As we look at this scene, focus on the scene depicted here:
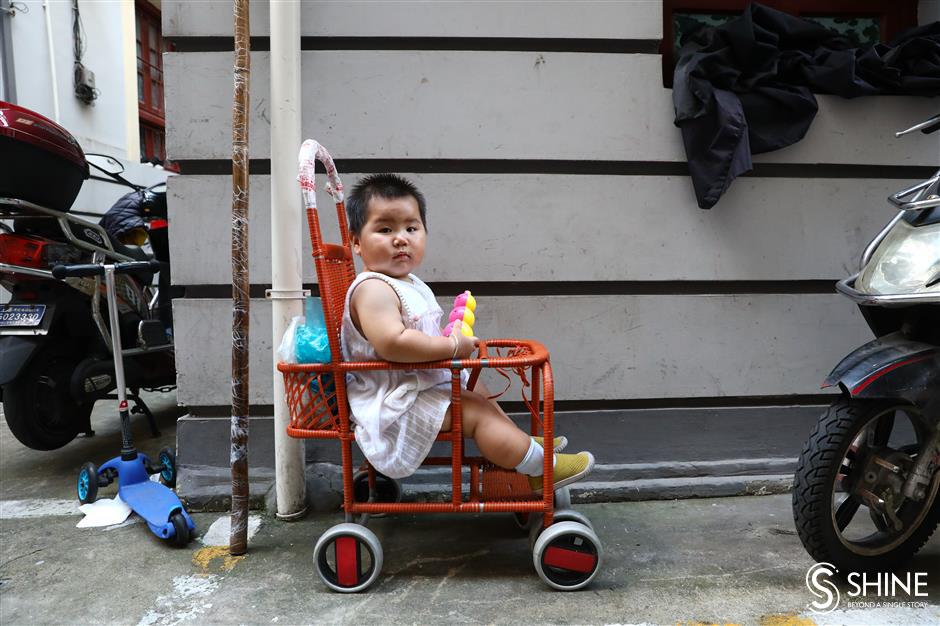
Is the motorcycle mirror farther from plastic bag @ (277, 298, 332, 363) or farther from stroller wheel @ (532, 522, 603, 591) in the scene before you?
stroller wheel @ (532, 522, 603, 591)

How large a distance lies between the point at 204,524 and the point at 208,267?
3.79ft

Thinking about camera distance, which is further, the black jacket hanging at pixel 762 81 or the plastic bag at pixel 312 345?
the black jacket hanging at pixel 762 81

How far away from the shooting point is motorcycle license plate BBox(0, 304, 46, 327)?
10.1ft

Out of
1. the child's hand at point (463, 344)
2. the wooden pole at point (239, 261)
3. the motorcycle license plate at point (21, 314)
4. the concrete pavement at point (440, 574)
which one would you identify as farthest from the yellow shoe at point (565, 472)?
the motorcycle license plate at point (21, 314)

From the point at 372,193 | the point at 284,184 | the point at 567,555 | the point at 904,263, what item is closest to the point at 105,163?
the point at 284,184

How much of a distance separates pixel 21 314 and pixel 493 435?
261 centimetres

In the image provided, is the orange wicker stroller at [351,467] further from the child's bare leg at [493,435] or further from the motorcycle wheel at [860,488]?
the motorcycle wheel at [860,488]

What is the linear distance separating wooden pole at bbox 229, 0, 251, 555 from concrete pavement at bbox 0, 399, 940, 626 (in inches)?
12.0

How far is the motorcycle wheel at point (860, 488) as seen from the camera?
76.6 inches

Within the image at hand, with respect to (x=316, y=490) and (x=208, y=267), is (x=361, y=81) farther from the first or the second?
(x=316, y=490)

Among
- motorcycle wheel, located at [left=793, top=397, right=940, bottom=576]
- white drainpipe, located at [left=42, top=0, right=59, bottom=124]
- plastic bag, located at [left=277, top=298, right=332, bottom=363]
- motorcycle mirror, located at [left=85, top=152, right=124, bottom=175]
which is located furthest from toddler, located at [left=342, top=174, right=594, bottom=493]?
white drainpipe, located at [left=42, top=0, right=59, bottom=124]

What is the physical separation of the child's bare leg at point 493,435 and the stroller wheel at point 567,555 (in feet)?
0.88

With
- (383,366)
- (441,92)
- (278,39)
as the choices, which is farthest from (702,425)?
(278,39)

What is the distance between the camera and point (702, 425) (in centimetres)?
301
